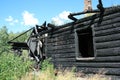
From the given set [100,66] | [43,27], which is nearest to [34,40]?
[43,27]

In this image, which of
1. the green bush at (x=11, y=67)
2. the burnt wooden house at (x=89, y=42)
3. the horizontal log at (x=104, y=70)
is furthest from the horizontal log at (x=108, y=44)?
the green bush at (x=11, y=67)

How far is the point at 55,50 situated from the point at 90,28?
12.0 feet

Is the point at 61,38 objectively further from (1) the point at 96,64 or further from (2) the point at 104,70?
(2) the point at 104,70

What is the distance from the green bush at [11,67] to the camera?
7254 mm

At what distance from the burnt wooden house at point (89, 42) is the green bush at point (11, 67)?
3756 millimetres

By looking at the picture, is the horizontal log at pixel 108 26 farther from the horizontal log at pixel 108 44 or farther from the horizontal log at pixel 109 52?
the horizontal log at pixel 109 52

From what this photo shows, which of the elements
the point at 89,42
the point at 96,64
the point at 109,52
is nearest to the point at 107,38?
the point at 109,52

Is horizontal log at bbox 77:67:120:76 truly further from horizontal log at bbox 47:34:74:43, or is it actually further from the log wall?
horizontal log at bbox 47:34:74:43

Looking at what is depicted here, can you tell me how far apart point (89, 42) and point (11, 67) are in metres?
7.87

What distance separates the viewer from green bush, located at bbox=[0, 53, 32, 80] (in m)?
7.25

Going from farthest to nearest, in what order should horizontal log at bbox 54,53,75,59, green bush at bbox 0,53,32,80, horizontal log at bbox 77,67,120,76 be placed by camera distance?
horizontal log at bbox 54,53,75,59 → horizontal log at bbox 77,67,120,76 → green bush at bbox 0,53,32,80

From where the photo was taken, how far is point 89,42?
14.5 meters

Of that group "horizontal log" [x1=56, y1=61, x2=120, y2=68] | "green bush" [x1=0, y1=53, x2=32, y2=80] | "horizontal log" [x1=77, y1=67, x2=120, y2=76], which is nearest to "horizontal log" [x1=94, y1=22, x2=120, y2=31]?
"horizontal log" [x1=56, y1=61, x2=120, y2=68]

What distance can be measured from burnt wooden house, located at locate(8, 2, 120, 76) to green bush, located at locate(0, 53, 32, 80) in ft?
12.3
